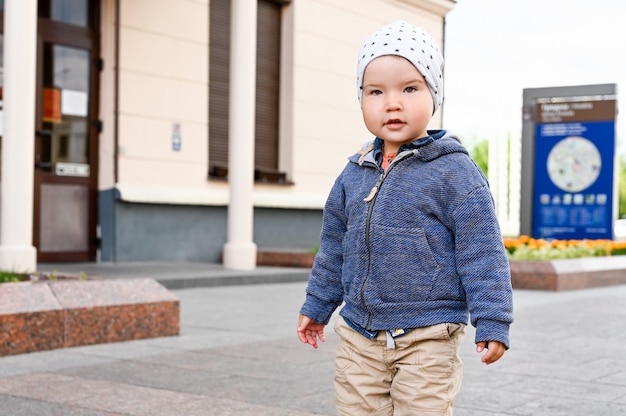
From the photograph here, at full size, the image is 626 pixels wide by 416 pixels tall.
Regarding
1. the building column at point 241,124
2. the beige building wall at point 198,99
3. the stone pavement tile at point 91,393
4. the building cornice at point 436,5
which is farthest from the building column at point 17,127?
the building cornice at point 436,5

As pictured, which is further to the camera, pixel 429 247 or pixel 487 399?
pixel 487 399

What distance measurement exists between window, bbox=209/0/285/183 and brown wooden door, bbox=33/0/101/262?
223 cm

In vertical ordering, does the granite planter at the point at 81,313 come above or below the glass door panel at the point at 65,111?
below

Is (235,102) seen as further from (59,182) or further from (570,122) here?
(570,122)

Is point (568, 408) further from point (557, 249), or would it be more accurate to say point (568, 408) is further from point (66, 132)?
point (557, 249)

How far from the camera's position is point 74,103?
12.2 metres

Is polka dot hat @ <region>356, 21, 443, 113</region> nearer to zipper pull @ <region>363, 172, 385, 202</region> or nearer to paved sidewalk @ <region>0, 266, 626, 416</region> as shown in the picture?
zipper pull @ <region>363, 172, 385, 202</region>

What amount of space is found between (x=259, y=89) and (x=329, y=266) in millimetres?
12698

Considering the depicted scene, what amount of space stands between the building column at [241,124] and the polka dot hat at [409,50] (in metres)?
10.0

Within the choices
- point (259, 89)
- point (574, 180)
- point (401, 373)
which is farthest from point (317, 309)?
point (574, 180)

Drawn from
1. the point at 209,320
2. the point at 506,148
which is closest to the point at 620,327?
the point at 209,320

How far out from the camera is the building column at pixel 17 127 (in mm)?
9727

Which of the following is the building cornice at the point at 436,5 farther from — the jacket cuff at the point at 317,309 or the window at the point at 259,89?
the jacket cuff at the point at 317,309

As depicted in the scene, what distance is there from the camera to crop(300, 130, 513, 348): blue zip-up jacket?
8.00 feet
